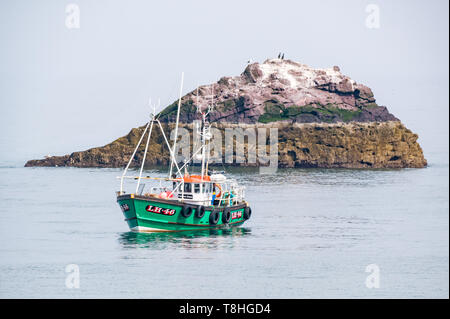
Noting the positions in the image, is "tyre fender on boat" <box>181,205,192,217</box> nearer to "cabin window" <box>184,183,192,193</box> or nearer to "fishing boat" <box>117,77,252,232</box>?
"fishing boat" <box>117,77,252,232</box>

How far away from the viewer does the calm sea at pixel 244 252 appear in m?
36.3

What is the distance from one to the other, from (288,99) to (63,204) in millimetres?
92746

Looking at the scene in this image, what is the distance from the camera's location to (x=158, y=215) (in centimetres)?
4650

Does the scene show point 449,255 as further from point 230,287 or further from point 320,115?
point 320,115

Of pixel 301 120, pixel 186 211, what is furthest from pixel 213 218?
pixel 301 120

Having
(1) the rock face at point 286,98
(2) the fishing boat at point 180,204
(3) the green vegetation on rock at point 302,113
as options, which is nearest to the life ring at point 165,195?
(2) the fishing boat at point 180,204

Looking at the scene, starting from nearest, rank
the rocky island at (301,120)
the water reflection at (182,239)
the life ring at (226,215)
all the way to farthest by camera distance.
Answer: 1. the water reflection at (182,239)
2. the life ring at (226,215)
3. the rocky island at (301,120)

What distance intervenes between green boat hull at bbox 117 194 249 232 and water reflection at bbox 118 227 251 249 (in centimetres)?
43

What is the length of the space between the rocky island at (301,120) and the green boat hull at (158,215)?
90.9 meters

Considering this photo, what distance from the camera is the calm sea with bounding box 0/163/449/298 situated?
1428 inches

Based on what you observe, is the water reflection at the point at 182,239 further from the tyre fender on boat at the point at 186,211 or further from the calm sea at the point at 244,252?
the tyre fender on boat at the point at 186,211

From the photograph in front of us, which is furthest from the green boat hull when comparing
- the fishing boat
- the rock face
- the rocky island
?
the rock face

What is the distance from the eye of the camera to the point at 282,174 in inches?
4656
